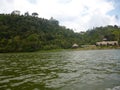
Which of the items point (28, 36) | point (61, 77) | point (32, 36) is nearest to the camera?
point (61, 77)

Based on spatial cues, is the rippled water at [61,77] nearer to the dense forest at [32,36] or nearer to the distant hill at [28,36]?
the distant hill at [28,36]

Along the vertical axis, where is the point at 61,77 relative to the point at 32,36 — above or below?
below

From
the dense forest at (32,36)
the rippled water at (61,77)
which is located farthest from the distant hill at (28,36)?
the rippled water at (61,77)

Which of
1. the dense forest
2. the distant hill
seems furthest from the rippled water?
the dense forest

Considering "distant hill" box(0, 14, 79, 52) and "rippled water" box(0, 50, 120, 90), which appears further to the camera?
"distant hill" box(0, 14, 79, 52)

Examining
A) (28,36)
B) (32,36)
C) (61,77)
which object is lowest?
(61,77)

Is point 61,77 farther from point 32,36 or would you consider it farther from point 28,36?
point 28,36

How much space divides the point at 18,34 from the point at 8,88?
13243 centimetres

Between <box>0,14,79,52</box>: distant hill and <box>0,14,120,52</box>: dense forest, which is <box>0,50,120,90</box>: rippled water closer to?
<box>0,14,79,52</box>: distant hill

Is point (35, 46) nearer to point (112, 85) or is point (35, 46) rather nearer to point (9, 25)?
point (9, 25)

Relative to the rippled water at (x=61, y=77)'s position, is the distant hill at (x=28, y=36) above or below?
above

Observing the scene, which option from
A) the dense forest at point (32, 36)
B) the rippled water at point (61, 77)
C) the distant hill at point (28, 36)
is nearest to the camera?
the rippled water at point (61, 77)

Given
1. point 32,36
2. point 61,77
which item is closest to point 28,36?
point 32,36

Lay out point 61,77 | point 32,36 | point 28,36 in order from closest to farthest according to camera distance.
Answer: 1. point 61,77
2. point 32,36
3. point 28,36
